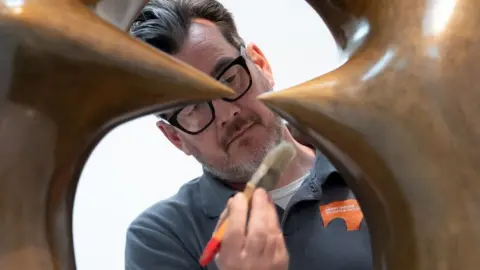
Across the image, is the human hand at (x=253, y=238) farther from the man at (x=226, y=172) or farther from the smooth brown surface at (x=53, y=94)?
the smooth brown surface at (x=53, y=94)

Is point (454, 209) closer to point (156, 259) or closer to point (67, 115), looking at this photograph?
point (67, 115)

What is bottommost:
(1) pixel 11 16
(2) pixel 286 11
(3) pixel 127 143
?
(1) pixel 11 16

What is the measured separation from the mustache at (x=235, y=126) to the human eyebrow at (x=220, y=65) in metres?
0.07

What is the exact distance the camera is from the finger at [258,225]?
→ 1.86ft

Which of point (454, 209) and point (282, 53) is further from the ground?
point (282, 53)

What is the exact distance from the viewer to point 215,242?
0.55 m

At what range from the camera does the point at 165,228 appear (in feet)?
2.96

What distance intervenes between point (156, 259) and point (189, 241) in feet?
0.19

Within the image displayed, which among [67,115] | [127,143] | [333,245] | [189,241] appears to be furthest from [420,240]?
[127,143]

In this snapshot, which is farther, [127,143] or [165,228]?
[127,143]

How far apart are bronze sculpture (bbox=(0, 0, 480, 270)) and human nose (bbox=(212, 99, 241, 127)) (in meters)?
0.47

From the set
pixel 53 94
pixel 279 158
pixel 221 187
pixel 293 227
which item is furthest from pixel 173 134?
pixel 53 94

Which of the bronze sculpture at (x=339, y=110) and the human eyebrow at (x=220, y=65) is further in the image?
the human eyebrow at (x=220, y=65)

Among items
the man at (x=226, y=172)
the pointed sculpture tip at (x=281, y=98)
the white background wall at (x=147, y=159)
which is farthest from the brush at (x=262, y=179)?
the white background wall at (x=147, y=159)
